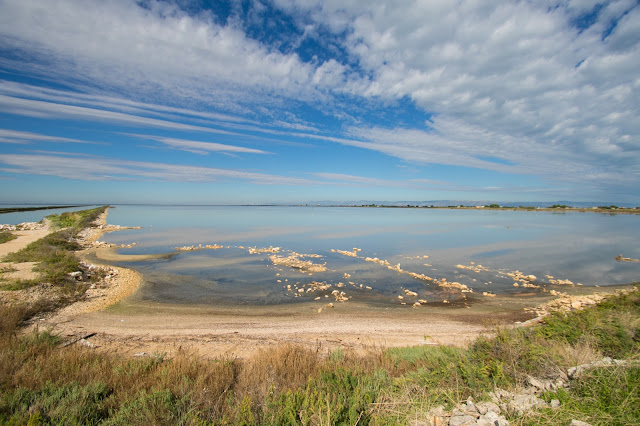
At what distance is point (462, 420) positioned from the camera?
347 centimetres

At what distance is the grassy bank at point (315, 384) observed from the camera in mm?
3514

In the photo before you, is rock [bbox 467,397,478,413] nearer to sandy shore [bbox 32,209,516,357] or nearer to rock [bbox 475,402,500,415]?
rock [bbox 475,402,500,415]

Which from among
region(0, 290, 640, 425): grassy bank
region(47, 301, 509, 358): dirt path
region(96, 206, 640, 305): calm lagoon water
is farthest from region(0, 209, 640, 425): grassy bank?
region(96, 206, 640, 305): calm lagoon water

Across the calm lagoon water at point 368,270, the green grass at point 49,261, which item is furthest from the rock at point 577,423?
the green grass at point 49,261

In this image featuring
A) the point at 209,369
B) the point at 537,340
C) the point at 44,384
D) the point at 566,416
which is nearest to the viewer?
the point at 566,416

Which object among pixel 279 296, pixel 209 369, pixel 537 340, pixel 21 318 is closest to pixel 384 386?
pixel 209 369

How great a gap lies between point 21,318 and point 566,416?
535 inches

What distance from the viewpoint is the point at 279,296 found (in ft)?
44.5

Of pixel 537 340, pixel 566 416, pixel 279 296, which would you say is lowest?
pixel 279 296

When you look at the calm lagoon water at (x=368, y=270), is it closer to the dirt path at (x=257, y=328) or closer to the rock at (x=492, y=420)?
the dirt path at (x=257, y=328)

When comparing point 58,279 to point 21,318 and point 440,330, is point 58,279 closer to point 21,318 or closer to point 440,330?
point 21,318

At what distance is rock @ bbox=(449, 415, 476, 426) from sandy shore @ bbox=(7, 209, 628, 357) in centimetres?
437

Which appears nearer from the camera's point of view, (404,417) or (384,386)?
(404,417)

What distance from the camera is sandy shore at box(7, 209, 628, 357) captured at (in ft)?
26.2
